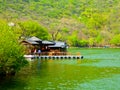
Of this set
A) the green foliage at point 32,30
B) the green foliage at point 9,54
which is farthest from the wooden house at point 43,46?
the green foliage at point 9,54

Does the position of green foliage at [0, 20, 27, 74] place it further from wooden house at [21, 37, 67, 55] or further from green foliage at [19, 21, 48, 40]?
green foliage at [19, 21, 48, 40]

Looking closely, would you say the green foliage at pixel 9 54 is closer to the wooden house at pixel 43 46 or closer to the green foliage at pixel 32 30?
the wooden house at pixel 43 46

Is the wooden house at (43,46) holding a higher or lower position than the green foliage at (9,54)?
lower

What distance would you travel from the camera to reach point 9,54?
136 ft

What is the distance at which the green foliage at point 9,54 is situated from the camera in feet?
133

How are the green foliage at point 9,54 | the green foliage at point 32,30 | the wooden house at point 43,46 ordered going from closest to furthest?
the green foliage at point 9,54 < the wooden house at point 43,46 < the green foliage at point 32,30

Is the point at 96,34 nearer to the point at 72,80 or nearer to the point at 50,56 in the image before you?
the point at 50,56

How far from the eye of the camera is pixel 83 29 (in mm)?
192875

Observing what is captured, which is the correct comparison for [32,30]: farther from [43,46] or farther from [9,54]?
[9,54]

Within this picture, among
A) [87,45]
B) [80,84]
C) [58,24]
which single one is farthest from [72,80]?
[58,24]

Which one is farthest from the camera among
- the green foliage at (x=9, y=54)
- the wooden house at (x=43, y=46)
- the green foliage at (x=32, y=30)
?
the green foliage at (x=32, y=30)

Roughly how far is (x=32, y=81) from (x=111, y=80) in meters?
9.08

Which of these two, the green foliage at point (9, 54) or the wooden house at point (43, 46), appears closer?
the green foliage at point (9, 54)

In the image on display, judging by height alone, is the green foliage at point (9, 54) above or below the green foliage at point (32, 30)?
above
